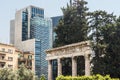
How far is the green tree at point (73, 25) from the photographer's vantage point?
182ft

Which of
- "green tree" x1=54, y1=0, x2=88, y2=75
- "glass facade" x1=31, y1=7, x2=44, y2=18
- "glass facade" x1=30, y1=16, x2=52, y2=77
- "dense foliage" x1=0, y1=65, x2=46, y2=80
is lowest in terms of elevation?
"dense foliage" x1=0, y1=65, x2=46, y2=80

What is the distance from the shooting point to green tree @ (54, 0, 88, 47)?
55406 millimetres

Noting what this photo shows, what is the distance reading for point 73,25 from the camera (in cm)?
5619

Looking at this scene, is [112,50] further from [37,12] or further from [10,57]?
[37,12]

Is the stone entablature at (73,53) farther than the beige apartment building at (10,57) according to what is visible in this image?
No

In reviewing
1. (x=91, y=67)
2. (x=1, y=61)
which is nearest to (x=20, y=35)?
(x=1, y=61)

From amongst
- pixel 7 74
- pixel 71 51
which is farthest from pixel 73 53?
pixel 7 74

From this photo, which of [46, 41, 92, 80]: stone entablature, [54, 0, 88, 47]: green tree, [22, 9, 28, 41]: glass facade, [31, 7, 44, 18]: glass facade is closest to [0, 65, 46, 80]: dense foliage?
[46, 41, 92, 80]: stone entablature

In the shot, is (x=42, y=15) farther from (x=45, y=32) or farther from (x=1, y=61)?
(x=1, y=61)

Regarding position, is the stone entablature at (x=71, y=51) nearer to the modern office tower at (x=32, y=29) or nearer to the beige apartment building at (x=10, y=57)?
the beige apartment building at (x=10, y=57)

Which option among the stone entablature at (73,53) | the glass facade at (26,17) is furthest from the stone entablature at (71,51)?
the glass facade at (26,17)

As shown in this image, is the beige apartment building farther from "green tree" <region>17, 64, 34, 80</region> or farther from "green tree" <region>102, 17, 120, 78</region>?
"green tree" <region>102, 17, 120, 78</region>

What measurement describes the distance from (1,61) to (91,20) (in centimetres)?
3214

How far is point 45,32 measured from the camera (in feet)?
513
